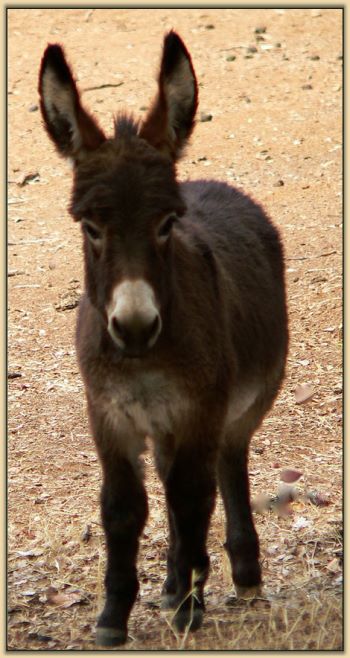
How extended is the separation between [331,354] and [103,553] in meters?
3.61

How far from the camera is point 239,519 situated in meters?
6.74

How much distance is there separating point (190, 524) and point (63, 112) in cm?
210

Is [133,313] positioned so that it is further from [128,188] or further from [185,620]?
[185,620]

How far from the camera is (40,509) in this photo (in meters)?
8.01

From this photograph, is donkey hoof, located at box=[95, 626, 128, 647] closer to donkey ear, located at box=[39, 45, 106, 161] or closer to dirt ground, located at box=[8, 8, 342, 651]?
dirt ground, located at box=[8, 8, 342, 651]

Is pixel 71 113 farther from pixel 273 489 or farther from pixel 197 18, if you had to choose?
pixel 197 18

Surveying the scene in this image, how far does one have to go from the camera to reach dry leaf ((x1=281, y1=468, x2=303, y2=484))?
8289 millimetres

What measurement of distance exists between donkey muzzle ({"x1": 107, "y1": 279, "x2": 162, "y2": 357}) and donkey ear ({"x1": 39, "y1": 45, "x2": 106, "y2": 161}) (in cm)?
89

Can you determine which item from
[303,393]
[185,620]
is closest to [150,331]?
[185,620]

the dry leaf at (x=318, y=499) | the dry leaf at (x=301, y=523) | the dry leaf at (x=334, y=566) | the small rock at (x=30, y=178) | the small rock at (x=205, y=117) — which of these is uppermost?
the small rock at (x=205, y=117)

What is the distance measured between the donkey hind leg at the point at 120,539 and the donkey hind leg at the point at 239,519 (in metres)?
0.97

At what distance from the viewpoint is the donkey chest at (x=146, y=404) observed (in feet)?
18.1

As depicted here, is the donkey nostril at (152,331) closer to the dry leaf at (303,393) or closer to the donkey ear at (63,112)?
the donkey ear at (63,112)

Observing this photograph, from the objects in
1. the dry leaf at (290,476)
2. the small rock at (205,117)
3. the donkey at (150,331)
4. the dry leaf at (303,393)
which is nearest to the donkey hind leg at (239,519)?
the donkey at (150,331)
